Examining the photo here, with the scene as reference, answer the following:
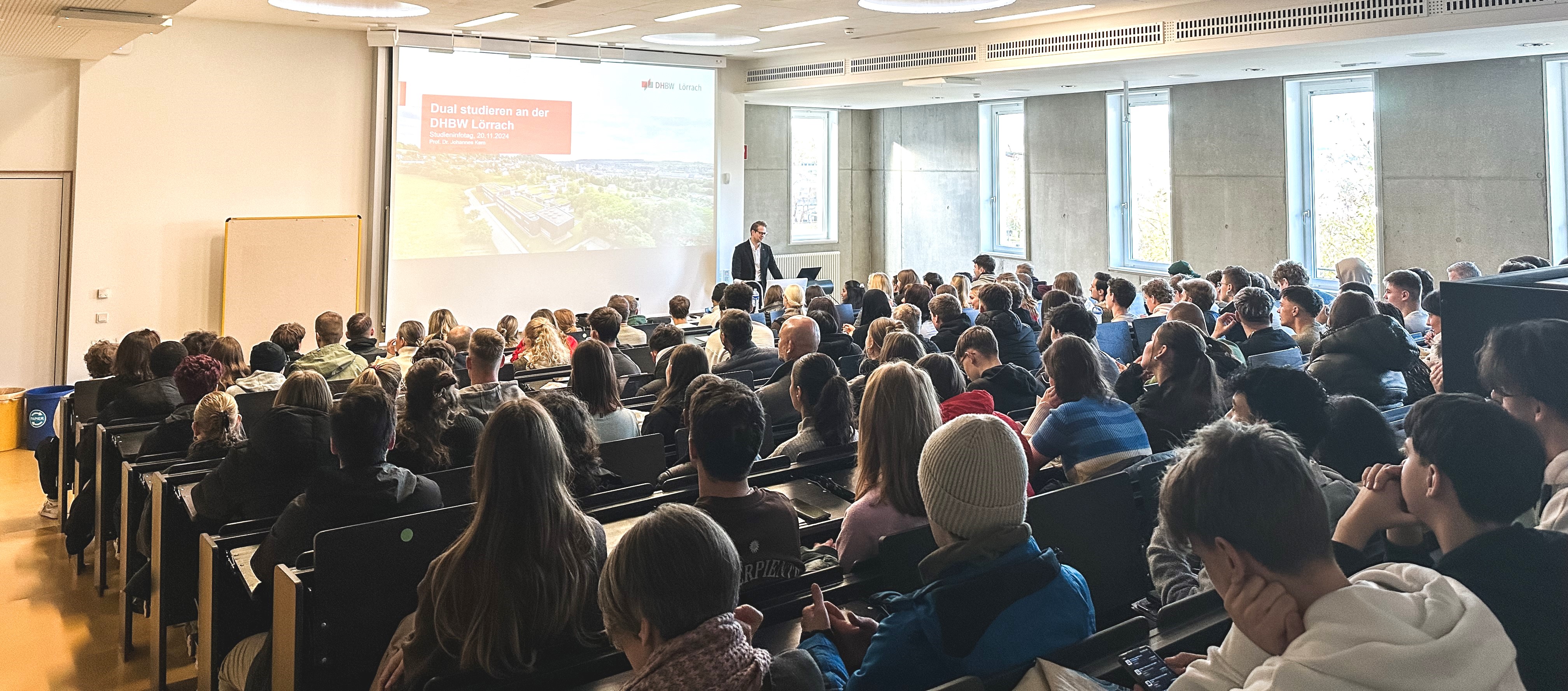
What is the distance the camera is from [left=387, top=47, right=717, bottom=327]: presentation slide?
10109mm

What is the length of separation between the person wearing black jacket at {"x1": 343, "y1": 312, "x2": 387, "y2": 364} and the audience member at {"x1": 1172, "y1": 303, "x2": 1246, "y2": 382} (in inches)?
181

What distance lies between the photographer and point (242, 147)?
9.05 m

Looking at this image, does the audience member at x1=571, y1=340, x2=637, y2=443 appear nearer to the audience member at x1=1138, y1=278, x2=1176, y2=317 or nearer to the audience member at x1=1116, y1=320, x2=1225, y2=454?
the audience member at x1=1116, y1=320, x2=1225, y2=454

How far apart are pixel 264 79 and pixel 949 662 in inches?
361

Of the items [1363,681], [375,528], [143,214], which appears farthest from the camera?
[143,214]

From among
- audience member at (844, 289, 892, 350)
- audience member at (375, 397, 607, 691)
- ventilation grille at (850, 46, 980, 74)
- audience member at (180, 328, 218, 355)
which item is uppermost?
ventilation grille at (850, 46, 980, 74)

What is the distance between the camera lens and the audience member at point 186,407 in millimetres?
4273

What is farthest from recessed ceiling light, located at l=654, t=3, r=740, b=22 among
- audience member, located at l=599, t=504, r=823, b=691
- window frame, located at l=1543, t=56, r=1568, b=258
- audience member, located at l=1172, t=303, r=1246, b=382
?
audience member, located at l=599, t=504, r=823, b=691

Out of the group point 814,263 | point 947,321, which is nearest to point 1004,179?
point 814,263

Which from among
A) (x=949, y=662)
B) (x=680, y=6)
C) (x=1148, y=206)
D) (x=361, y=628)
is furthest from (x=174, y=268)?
(x=1148, y=206)

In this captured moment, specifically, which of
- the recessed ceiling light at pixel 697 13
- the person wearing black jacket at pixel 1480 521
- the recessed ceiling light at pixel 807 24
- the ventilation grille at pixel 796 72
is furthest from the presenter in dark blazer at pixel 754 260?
the person wearing black jacket at pixel 1480 521

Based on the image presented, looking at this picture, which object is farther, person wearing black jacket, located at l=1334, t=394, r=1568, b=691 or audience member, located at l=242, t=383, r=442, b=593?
audience member, located at l=242, t=383, r=442, b=593

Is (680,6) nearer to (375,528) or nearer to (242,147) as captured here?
(242,147)

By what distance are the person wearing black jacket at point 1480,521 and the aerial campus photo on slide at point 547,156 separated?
936 centimetres
